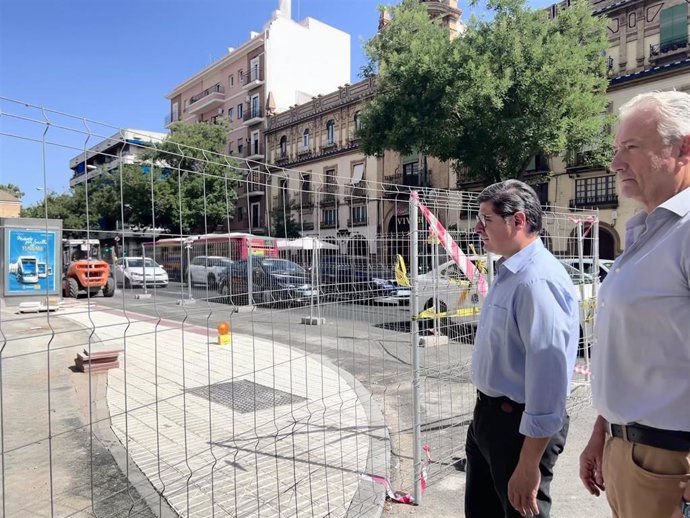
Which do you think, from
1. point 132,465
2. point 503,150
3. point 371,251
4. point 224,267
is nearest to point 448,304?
point 371,251

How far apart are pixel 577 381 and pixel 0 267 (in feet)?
18.4

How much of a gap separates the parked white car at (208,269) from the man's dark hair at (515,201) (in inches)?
57.3

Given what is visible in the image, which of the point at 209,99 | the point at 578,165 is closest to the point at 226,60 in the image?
the point at 209,99

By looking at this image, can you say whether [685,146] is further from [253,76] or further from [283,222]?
[253,76]

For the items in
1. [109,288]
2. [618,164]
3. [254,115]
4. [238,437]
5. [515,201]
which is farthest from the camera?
[254,115]

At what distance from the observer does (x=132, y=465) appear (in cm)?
360

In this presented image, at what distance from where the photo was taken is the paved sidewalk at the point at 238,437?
302cm

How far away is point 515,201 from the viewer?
208cm

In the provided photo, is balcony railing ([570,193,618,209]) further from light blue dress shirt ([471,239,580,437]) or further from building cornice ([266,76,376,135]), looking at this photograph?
light blue dress shirt ([471,239,580,437])

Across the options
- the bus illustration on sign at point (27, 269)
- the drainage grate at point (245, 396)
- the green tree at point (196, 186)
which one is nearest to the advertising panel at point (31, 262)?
the bus illustration on sign at point (27, 269)

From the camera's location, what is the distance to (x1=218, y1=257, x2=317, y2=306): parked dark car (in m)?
2.88

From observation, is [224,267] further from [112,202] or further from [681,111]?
[681,111]

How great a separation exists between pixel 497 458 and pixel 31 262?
1987mm

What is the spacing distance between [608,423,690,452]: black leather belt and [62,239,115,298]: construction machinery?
2.01 meters
